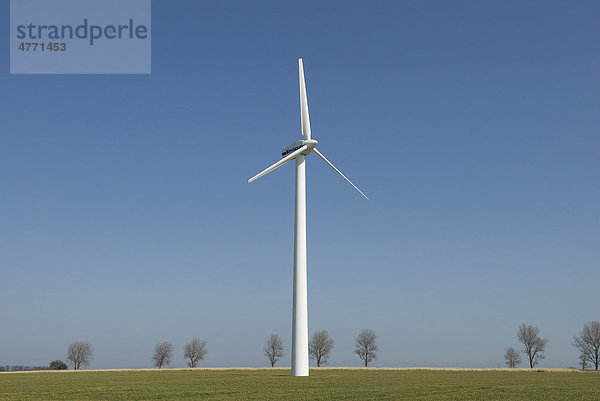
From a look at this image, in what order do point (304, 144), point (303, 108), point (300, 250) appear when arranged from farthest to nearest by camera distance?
1. point (303, 108)
2. point (304, 144)
3. point (300, 250)

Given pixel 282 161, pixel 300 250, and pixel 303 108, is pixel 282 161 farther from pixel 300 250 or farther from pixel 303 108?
pixel 300 250

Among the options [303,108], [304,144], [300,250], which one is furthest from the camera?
[303,108]

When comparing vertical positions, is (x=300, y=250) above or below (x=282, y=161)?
below

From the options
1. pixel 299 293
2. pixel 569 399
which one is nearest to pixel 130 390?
pixel 299 293

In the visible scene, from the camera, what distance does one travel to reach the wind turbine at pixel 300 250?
5709cm

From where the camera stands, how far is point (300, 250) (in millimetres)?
59219

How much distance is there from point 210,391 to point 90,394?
7974mm

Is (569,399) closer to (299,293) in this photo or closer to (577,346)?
(299,293)

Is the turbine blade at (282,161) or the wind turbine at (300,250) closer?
the wind turbine at (300,250)

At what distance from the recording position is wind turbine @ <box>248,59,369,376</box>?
187ft

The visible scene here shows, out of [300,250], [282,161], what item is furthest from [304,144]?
[300,250]

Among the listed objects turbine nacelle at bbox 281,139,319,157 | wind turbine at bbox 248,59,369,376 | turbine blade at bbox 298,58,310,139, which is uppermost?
turbine blade at bbox 298,58,310,139

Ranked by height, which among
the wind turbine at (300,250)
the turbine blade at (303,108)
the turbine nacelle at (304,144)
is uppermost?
the turbine blade at (303,108)

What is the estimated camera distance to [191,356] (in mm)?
162250
